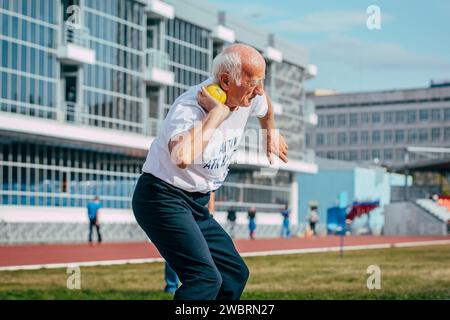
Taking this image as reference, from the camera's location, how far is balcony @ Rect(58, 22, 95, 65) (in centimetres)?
3978

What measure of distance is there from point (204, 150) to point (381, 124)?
102 metres

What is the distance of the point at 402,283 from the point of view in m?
14.0

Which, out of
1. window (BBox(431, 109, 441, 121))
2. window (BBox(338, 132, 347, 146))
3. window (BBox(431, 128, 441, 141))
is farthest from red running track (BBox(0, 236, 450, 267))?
window (BBox(338, 132, 347, 146))

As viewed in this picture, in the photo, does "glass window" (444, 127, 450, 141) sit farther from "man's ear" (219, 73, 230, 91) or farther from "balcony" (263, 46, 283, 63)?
"man's ear" (219, 73, 230, 91)

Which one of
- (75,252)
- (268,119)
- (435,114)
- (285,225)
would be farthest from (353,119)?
(268,119)

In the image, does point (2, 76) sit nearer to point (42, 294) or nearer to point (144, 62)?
point (144, 62)

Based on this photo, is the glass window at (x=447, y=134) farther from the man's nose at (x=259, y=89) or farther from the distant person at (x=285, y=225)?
the man's nose at (x=259, y=89)

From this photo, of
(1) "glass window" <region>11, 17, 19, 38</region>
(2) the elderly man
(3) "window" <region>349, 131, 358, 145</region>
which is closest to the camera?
(2) the elderly man

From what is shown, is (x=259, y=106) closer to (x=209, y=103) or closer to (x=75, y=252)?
(x=209, y=103)

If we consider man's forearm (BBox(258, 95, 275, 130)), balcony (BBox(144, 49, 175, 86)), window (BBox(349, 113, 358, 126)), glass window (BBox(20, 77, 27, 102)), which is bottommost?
man's forearm (BBox(258, 95, 275, 130))

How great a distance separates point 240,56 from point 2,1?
1319 inches

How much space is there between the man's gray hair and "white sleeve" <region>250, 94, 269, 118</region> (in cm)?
52

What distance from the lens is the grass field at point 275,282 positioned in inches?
469

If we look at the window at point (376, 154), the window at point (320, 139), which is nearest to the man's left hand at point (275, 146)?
the window at point (376, 154)
